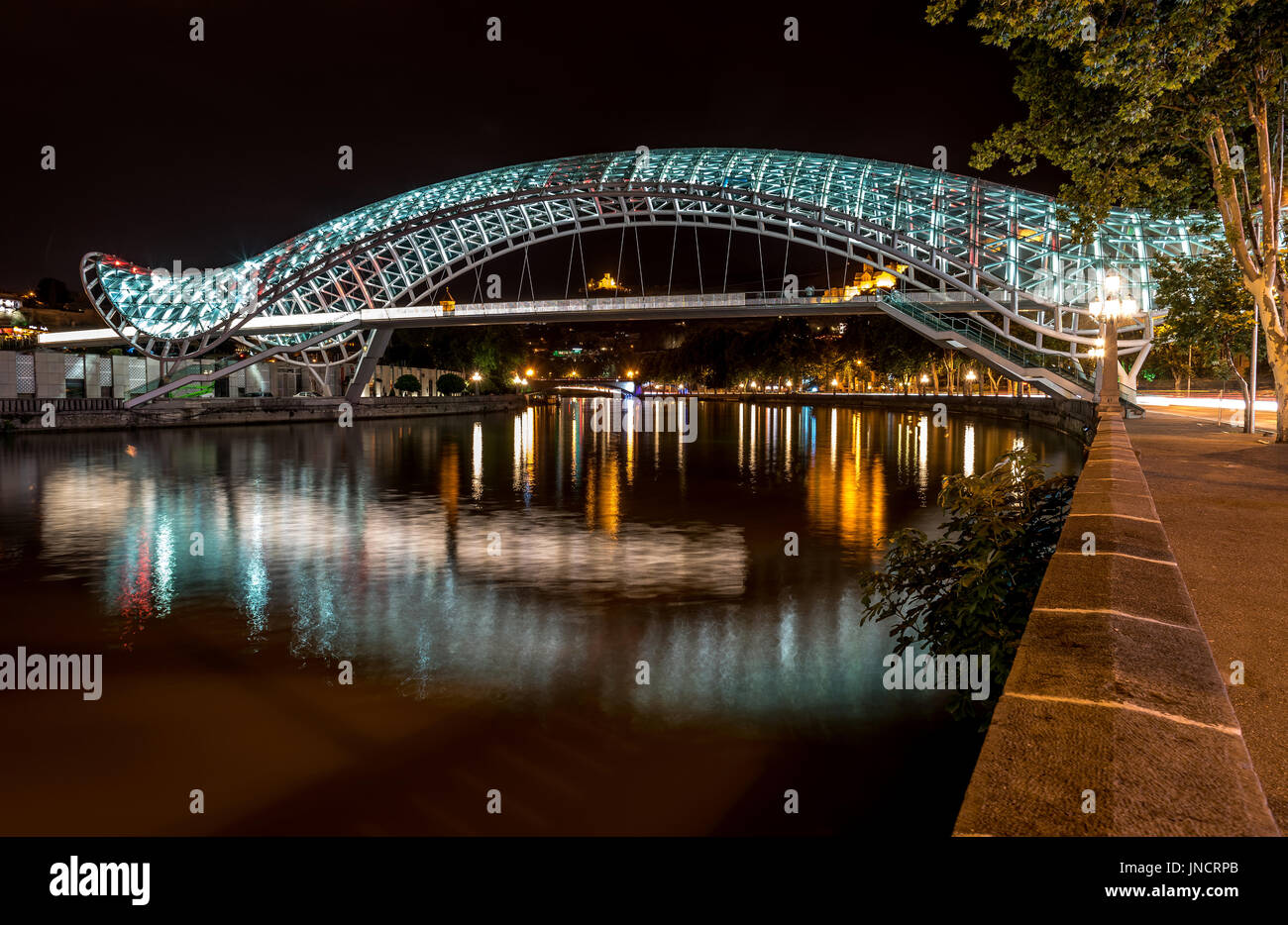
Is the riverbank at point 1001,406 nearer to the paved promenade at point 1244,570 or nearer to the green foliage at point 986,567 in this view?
the paved promenade at point 1244,570

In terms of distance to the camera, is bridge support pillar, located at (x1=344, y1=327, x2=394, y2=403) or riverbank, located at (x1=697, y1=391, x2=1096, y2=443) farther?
bridge support pillar, located at (x1=344, y1=327, x2=394, y2=403)

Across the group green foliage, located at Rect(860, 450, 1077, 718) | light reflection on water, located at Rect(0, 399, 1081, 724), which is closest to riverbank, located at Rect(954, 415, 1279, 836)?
green foliage, located at Rect(860, 450, 1077, 718)

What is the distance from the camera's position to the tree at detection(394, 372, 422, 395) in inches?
3393

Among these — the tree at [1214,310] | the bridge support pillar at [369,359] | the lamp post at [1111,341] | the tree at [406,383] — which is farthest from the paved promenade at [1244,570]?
the tree at [406,383]

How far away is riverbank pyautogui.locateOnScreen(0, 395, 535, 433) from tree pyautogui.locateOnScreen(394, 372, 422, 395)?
8.40 metres

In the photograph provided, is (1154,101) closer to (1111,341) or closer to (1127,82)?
(1127,82)

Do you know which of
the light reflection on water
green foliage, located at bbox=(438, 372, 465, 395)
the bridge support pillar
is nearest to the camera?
the light reflection on water

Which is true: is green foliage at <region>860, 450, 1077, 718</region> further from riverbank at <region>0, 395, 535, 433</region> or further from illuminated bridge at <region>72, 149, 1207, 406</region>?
riverbank at <region>0, 395, 535, 433</region>

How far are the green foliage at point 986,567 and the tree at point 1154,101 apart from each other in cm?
692

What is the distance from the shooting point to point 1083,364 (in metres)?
52.5

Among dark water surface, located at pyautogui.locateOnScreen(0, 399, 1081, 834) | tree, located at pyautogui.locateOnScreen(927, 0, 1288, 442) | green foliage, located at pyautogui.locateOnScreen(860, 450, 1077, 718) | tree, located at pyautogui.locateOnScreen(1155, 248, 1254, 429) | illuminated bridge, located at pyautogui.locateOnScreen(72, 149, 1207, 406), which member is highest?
illuminated bridge, located at pyautogui.locateOnScreen(72, 149, 1207, 406)

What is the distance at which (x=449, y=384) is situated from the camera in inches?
3588

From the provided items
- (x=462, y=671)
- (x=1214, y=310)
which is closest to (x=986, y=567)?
(x=462, y=671)

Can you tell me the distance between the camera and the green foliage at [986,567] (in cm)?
643
